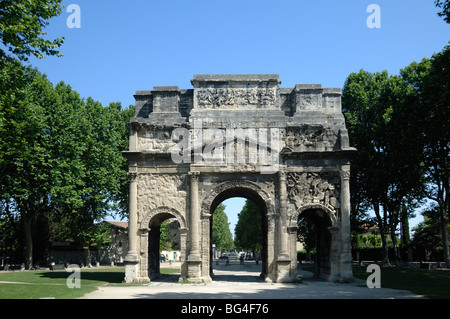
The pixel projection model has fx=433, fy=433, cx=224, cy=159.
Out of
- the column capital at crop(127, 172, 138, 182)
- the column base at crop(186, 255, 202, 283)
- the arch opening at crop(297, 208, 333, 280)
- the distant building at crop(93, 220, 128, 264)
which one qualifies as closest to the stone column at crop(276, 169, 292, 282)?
the arch opening at crop(297, 208, 333, 280)

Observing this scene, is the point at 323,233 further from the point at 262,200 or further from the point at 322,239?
the point at 262,200

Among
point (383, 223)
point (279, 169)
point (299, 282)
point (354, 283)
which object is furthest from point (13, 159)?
point (383, 223)

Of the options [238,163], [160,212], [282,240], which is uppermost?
[238,163]

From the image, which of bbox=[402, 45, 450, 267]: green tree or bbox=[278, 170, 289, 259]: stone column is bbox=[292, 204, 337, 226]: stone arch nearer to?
bbox=[278, 170, 289, 259]: stone column

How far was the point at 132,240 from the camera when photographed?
2225cm

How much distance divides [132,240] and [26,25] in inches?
456

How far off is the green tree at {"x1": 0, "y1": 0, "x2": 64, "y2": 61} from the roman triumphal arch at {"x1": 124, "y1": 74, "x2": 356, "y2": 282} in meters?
7.53

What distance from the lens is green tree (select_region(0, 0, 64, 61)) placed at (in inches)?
568

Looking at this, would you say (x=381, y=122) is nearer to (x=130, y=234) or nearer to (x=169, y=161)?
(x=169, y=161)

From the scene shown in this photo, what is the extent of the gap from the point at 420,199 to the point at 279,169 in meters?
17.5

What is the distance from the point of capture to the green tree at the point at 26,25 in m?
14.4

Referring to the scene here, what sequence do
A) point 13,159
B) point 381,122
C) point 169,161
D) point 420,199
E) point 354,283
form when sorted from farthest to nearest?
point 420,199 < point 381,122 < point 13,159 < point 169,161 < point 354,283

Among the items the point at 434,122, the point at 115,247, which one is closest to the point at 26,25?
the point at 434,122

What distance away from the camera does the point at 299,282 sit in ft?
70.7
